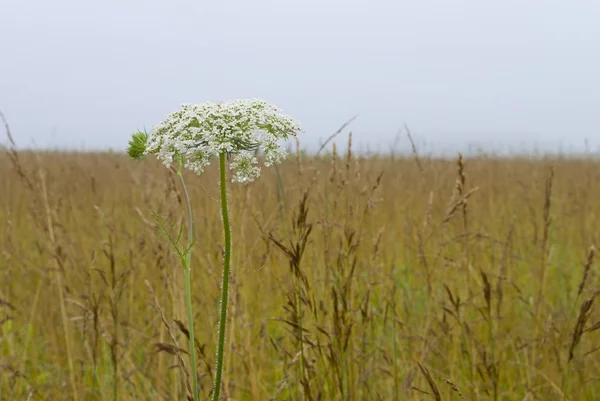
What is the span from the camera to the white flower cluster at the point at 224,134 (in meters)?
1.08

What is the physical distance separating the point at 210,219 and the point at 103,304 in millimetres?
987

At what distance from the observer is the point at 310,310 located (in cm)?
158

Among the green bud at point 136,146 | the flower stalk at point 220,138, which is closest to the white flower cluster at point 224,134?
the flower stalk at point 220,138

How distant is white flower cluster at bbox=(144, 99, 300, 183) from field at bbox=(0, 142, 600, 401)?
0.14 m

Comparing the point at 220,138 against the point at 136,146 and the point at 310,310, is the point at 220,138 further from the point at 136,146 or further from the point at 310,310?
the point at 310,310

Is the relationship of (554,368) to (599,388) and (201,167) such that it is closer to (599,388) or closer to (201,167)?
(599,388)

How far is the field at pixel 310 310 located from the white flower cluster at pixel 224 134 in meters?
0.14

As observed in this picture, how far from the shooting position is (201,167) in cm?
110

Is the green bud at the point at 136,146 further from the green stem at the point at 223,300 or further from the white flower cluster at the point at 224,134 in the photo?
the green stem at the point at 223,300

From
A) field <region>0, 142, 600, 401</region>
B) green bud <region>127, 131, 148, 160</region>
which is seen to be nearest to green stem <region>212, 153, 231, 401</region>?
field <region>0, 142, 600, 401</region>

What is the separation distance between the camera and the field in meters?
1.78

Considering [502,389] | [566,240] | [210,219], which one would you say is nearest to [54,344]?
[210,219]

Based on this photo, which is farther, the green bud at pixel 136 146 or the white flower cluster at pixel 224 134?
the green bud at pixel 136 146

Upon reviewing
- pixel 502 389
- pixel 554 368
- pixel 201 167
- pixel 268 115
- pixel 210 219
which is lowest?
pixel 502 389
